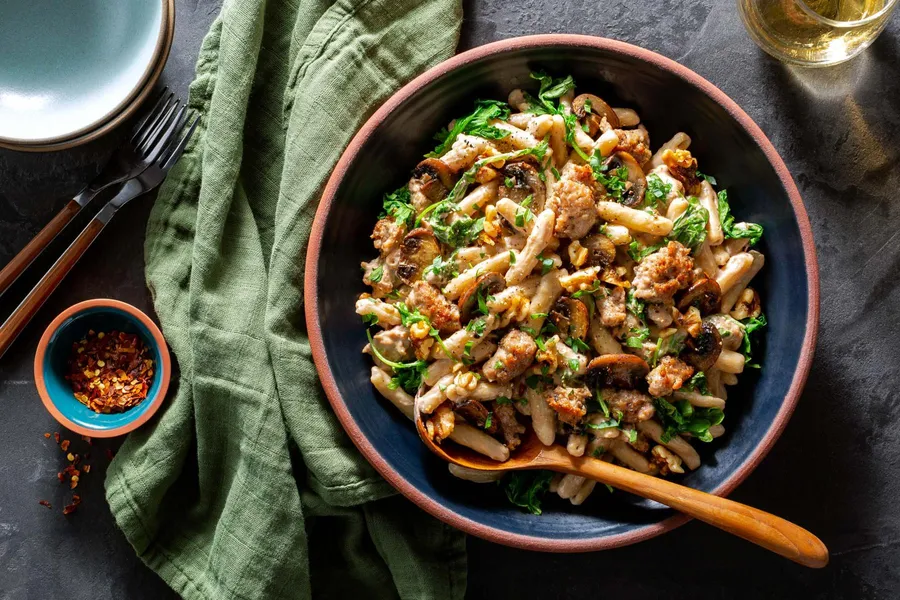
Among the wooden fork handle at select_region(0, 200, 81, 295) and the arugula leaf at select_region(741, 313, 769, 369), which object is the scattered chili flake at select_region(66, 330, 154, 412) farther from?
the arugula leaf at select_region(741, 313, 769, 369)

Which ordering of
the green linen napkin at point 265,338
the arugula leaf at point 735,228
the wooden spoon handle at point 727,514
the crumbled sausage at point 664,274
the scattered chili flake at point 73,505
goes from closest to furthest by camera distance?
the wooden spoon handle at point 727,514
the crumbled sausage at point 664,274
the arugula leaf at point 735,228
the green linen napkin at point 265,338
the scattered chili flake at point 73,505

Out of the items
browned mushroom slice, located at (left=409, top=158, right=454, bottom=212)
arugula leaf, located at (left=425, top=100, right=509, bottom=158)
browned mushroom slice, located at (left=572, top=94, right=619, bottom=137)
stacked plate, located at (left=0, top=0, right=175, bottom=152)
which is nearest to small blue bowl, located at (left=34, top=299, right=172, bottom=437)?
stacked plate, located at (left=0, top=0, right=175, bottom=152)

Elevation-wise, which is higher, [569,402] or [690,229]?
[690,229]

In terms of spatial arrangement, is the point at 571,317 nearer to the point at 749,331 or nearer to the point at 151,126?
the point at 749,331

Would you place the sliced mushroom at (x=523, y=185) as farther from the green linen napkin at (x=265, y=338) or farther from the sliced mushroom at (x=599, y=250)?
the green linen napkin at (x=265, y=338)

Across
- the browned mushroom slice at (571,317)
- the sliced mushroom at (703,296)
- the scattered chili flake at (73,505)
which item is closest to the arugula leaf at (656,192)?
the sliced mushroom at (703,296)

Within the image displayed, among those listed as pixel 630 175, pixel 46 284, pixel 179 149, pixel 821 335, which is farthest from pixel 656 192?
pixel 46 284
